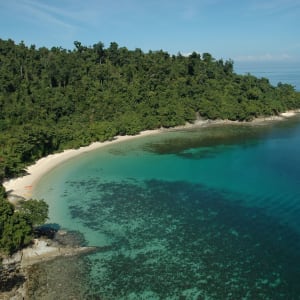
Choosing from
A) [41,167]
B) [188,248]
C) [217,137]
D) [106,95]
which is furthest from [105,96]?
[188,248]

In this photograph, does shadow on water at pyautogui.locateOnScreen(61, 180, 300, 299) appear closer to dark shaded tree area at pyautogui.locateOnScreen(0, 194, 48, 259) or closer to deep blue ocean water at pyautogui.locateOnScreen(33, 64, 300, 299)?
deep blue ocean water at pyautogui.locateOnScreen(33, 64, 300, 299)

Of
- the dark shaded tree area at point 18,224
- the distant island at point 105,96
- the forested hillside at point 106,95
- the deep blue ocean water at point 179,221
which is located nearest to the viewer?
the deep blue ocean water at point 179,221

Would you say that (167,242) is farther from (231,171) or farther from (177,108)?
(177,108)

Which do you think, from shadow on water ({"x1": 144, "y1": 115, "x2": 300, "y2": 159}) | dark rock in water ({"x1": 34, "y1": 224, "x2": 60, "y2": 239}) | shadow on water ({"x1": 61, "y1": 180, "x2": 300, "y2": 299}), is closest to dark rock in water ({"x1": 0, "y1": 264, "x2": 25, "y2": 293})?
dark rock in water ({"x1": 34, "y1": 224, "x2": 60, "y2": 239})

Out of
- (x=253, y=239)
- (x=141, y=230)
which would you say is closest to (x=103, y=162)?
(x=141, y=230)

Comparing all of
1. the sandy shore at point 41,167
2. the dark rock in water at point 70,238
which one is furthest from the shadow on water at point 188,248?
the sandy shore at point 41,167

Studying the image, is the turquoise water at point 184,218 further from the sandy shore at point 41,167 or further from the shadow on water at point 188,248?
the sandy shore at point 41,167

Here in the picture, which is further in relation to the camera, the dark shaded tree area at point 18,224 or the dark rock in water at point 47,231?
the dark rock in water at point 47,231
